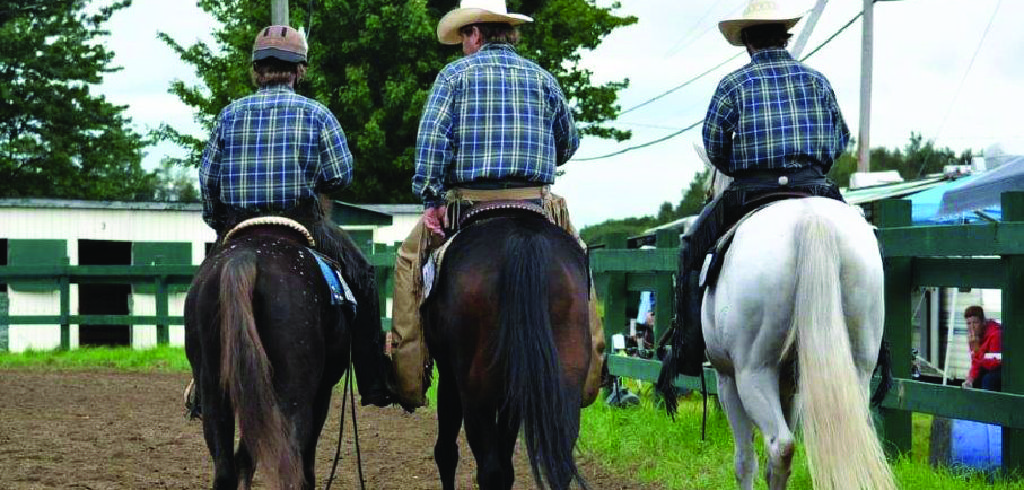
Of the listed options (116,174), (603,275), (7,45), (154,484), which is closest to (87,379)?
(603,275)

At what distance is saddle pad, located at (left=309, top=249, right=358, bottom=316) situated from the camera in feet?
20.8

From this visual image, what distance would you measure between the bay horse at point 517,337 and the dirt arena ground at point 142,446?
267cm

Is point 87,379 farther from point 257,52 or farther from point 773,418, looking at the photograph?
point 773,418

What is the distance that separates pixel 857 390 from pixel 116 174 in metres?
43.9

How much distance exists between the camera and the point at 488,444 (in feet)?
19.1

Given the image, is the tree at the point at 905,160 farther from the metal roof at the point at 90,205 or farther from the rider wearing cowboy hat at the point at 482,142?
the rider wearing cowboy hat at the point at 482,142

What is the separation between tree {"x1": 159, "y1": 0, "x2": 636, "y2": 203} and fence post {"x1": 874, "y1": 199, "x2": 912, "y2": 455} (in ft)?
83.8

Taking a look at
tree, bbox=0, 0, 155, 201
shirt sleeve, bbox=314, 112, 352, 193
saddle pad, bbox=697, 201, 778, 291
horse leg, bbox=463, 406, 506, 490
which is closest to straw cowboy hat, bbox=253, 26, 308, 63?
shirt sleeve, bbox=314, 112, 352, 193

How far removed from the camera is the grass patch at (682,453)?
288 inches

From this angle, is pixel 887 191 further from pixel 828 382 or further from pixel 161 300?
pixel 828 382

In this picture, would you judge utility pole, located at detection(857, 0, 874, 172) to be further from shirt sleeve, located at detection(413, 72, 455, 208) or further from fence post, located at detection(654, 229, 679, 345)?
shirt sleeve, located at detection(413, 72, 455, 208)

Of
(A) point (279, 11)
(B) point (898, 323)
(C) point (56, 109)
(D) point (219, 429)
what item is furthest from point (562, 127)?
(C) point (56, 109)

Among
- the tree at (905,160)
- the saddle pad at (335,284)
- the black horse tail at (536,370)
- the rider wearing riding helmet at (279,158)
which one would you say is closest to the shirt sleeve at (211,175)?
the rider wearing riding helmet at (279,158)

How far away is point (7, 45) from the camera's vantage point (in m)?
40.1
